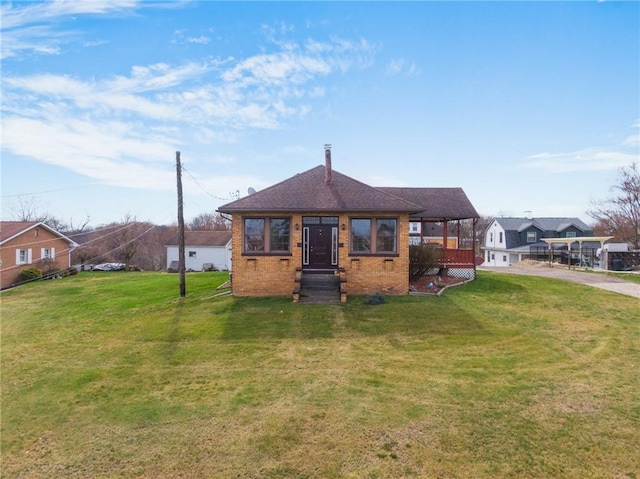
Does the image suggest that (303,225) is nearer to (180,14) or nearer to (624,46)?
(180,14)

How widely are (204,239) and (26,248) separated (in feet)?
55.3

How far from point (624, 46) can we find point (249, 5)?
13.8 metres

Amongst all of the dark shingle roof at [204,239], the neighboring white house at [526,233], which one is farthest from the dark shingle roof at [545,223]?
the dark shingle roof at [204,239]

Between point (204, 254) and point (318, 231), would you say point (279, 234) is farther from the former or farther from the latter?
point (204, 254)

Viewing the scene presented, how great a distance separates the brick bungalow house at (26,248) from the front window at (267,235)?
2113 centimetres

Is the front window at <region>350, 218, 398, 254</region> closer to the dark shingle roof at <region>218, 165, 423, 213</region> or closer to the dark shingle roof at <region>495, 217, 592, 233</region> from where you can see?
the dark shingle roof at <region>218, 165, 423, 213</region>

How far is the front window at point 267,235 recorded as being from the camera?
46.1 ft

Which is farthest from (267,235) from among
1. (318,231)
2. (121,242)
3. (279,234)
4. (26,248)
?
(121,242)


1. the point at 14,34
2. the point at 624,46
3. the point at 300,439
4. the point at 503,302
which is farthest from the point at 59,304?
the point at 624,46

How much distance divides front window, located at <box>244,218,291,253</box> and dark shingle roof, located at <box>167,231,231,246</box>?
2780cm

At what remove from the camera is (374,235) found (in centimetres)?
1404

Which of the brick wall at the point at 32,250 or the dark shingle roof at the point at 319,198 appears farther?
the brick wall at the point at 32,250

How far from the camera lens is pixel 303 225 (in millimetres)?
14188

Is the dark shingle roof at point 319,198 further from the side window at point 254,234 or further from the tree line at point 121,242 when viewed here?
the tree line at point 121,242
